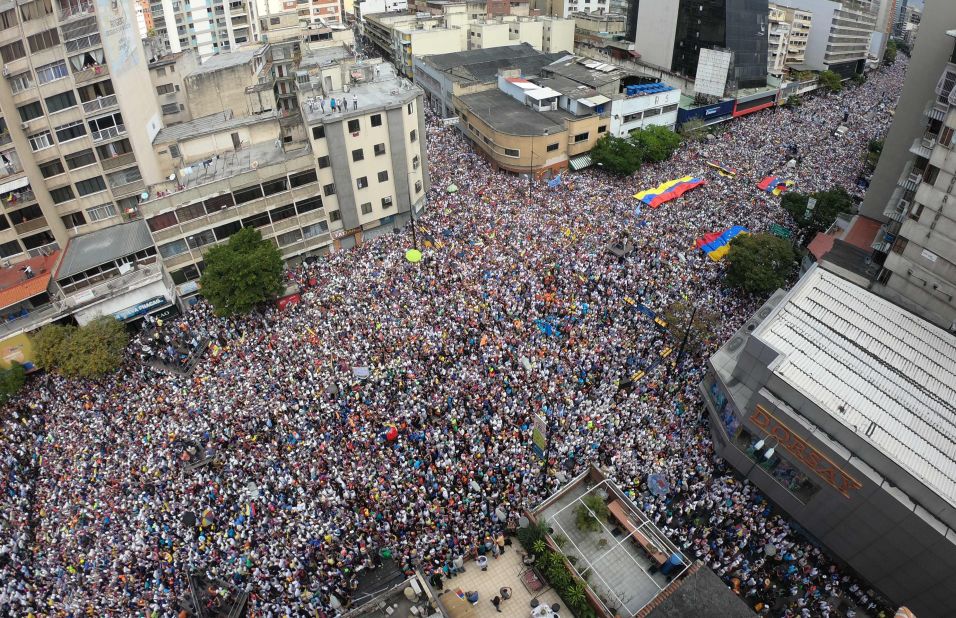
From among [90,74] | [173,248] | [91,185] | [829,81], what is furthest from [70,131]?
[829,81]

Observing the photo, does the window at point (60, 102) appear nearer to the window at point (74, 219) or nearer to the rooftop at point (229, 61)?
the window at point (74, 219)

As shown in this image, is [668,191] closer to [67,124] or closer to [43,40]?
[67,124]

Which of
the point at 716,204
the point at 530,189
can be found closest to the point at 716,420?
the point at 716,204

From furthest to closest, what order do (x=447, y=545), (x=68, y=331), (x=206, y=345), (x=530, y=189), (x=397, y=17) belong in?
(x=397, y=17) → (x=530, y=189) → (x=206, y=345) → (x=68, y=331) → (x=447, y=545)

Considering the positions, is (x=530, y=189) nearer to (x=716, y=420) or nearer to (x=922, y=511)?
(x=716, y=420)

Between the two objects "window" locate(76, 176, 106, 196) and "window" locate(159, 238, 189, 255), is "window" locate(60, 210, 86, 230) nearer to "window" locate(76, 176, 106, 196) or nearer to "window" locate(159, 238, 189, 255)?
"window" locate(76, 176, 106, 196)

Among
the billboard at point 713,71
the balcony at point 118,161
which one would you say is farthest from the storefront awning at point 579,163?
the balcony at point 118,161

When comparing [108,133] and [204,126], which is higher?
[108,133]
